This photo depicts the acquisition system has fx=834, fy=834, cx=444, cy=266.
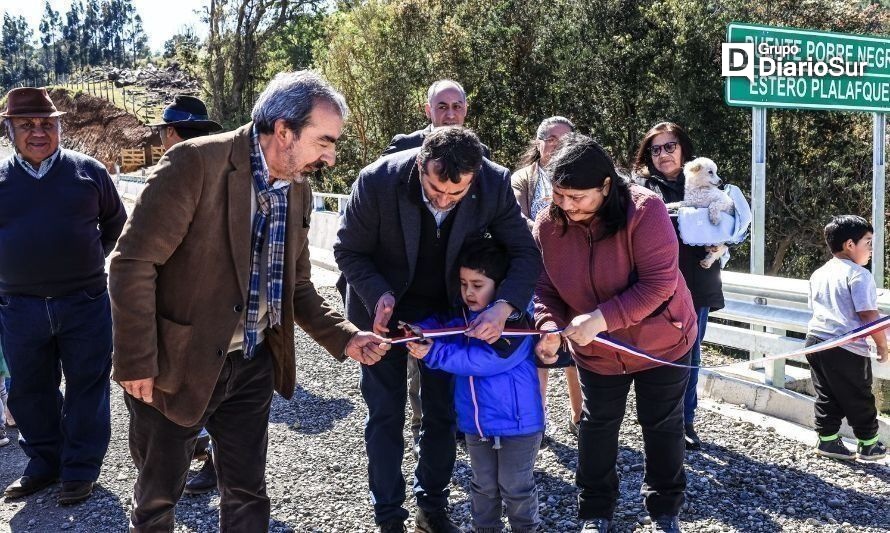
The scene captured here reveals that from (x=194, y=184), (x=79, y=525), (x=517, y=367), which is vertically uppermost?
(x=194, y=184)

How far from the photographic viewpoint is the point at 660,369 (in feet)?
12.4

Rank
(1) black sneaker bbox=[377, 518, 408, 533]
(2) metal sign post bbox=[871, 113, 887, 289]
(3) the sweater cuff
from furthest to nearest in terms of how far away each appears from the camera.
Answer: (2) metal sign post bbox=[871, 113, 887, 289]
(1) black sneaker bbox=[377, 518, 408, 533]
(3) the sweater cuff

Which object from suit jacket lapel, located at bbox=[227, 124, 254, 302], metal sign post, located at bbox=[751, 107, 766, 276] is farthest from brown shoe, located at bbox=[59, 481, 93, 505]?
metal sign post, located at bbox=[751, 107, 766, 276]

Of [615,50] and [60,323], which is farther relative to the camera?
[615,50]

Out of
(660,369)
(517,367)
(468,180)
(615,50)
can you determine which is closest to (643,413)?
(660,369)

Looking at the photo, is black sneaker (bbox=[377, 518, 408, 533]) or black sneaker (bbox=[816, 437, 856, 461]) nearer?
black sneaker (bbox=[377, 518, 408, 533])

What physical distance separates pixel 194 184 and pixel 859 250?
400 cm

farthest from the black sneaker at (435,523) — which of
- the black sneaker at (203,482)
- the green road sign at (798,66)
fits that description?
the green road sign at (798,66)

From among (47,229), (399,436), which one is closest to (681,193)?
(399,436)

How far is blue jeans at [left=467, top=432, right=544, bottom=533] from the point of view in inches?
149

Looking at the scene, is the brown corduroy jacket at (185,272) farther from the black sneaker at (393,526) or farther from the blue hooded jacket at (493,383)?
the black sneaker at (393,526)

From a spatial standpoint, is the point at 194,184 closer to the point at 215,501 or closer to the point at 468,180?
the point at 468,180

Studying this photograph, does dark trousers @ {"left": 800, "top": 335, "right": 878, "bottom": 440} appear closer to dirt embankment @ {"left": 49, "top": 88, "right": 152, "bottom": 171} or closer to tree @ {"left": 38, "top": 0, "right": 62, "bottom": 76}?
dirt embankment @ {"left": 49, "top": 88, "right": 152, "bottom": 171}

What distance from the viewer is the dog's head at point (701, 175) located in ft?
16.5
